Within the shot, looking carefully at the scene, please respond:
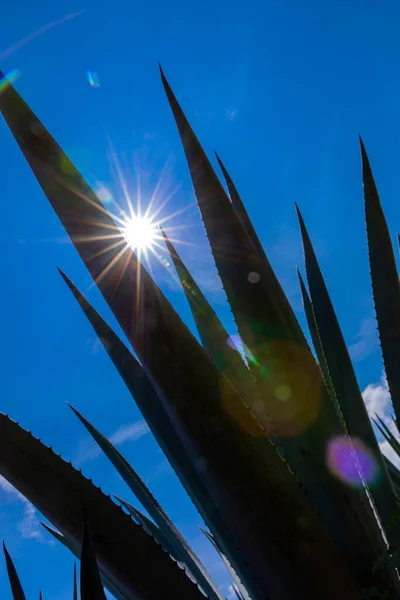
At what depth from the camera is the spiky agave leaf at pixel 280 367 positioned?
1.04 meters

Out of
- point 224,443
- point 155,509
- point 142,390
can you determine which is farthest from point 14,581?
point 224,443

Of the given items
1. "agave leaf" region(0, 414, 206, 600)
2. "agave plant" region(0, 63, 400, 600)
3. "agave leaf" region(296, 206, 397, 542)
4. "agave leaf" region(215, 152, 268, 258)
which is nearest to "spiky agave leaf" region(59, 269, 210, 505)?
"agave plant" region(0, 63, 400, 600)

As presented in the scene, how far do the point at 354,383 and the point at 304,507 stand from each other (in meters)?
0.86

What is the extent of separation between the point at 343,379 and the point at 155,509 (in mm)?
1062

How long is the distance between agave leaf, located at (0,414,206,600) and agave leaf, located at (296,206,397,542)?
666 mm

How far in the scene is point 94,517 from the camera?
37.6 inches

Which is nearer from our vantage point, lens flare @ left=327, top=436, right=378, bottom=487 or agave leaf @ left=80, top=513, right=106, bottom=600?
agave leaf @ left=80, top=513, right=106, bottom=600

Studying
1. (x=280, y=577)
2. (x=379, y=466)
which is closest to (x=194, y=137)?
(x=280, y=577)

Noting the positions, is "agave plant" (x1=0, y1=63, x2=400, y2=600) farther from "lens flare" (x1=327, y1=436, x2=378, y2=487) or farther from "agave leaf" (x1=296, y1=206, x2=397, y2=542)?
"agave leaf" (x1=296, y1=206, x2=397, y2=542)

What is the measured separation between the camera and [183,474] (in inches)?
55.2

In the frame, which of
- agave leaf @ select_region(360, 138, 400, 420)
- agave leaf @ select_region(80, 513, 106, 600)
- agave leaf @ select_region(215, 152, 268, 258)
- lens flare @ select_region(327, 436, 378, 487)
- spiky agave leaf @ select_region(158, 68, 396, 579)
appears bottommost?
agave leaf @ select_region(80, 513, 106, 600)

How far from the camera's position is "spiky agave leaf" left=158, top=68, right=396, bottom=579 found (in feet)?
3.40

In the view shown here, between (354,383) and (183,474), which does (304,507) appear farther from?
(354,383)

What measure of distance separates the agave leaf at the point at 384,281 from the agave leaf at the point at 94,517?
1.07 meters
